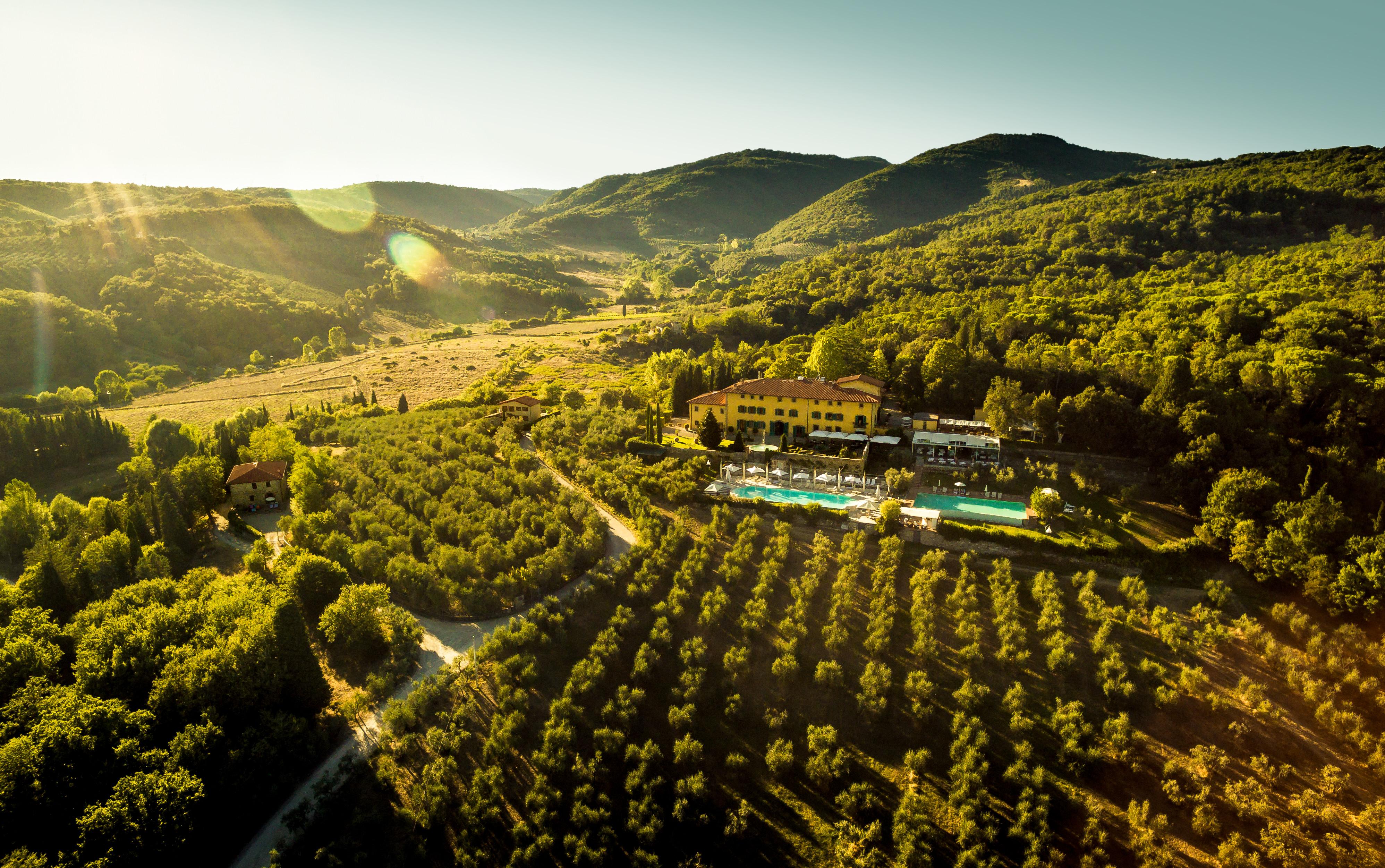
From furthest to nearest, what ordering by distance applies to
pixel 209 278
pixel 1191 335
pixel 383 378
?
pixel 209 278 → pixel 383 378 → pixel 1191 335

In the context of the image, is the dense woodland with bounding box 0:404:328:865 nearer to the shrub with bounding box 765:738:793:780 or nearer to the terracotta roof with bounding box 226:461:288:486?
the terracotta roof with bounding box 226:461:288:486

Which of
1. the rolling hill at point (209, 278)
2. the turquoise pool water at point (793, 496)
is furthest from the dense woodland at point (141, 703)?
the rolling hill at point (209, 278)

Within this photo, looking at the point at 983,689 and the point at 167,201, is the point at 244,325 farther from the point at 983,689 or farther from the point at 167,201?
the point at 983,689

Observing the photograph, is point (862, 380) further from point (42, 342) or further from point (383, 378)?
point (42, 342)

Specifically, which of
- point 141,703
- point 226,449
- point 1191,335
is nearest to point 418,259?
point 226,449

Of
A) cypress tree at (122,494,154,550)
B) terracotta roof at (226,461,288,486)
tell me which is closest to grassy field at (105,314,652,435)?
terracotta roof at (226,461,288,486)

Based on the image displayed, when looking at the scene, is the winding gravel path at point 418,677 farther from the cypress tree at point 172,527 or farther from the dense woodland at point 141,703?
the cypress tree at point 172,527
